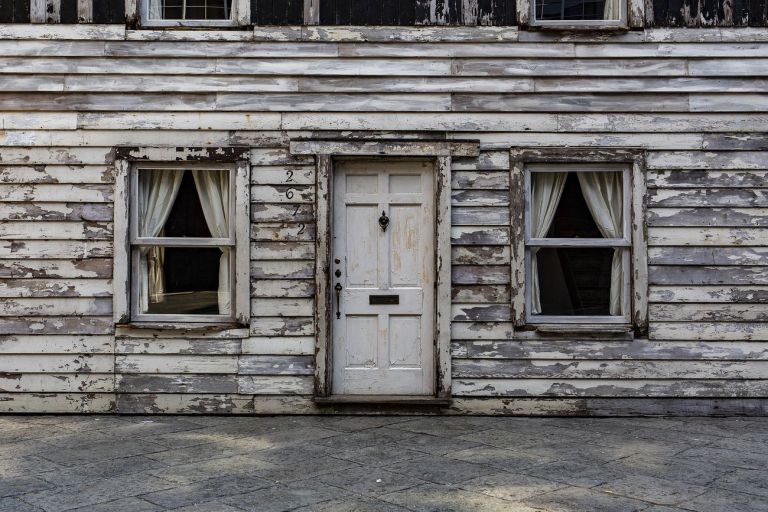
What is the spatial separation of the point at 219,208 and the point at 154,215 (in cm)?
60

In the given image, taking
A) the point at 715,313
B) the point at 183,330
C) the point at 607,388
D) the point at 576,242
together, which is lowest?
the point at 607,388

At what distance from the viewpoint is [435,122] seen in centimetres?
764

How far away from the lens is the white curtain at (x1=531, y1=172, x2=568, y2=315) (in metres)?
7.72

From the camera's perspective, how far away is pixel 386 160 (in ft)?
25.2

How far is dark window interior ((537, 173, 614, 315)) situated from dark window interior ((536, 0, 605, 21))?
148 cm

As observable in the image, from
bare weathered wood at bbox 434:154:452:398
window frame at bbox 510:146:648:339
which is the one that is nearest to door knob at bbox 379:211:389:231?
bare weathered wood at bbox 434:154:452:398

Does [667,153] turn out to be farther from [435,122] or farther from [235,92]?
[235,92]

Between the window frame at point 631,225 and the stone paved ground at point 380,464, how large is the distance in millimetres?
836

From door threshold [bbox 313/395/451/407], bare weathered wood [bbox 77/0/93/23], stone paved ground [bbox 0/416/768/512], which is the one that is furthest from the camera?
bare weathered wood [bbox 77/0/93/23]

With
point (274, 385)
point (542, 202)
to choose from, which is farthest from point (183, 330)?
point (542, 202)

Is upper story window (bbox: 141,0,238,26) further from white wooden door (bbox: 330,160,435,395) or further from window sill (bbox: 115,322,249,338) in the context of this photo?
window sill (bbox: 115,322,249,338)

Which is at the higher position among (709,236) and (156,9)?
(156,9)

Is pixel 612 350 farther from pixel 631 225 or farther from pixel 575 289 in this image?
pixel 631 225

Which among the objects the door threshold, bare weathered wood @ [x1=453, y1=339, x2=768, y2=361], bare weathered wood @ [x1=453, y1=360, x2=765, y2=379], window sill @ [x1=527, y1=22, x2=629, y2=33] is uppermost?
window sill @ [x1=527, y1=22, x2=629, y2=33]
